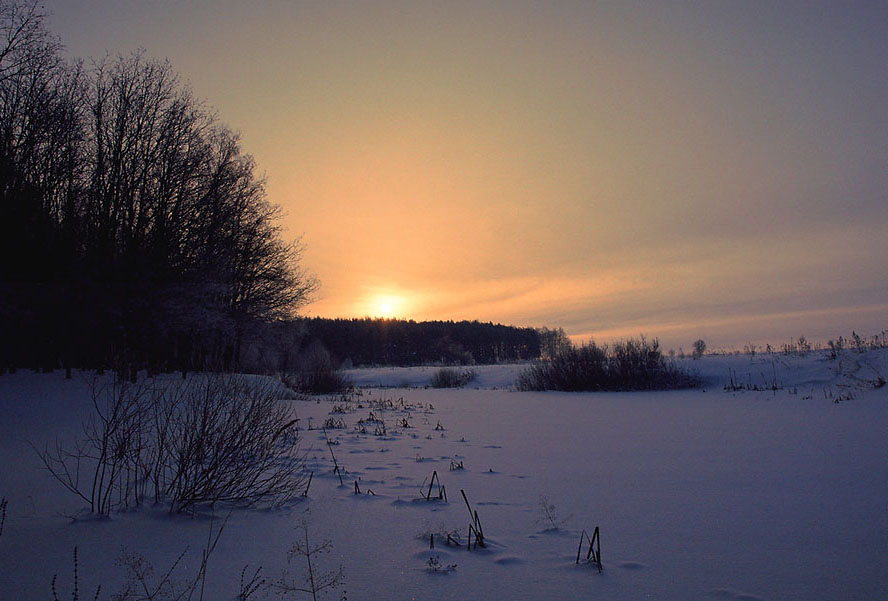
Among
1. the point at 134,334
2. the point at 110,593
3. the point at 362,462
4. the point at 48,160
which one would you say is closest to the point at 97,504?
the point at 110,593

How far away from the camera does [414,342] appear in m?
80.6

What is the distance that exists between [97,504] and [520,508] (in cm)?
322

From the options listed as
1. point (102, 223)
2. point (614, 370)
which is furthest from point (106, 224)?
point (614, 370)

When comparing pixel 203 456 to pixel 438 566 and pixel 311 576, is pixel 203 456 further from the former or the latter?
pixel 438 566

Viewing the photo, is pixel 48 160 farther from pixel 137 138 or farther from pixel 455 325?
pixel 455 325

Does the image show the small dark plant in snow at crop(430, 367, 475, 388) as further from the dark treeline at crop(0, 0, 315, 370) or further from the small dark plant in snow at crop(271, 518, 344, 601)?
the small dark plant in snow at crop(271, 518, 344, 601)

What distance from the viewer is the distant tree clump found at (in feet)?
60.8

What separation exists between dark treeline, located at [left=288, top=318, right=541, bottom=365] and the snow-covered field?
65.8 metres

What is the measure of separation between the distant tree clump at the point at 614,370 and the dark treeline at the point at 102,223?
12552 millimetres

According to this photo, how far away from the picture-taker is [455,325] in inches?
3553

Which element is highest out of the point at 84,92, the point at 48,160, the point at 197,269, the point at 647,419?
the point at 84,92

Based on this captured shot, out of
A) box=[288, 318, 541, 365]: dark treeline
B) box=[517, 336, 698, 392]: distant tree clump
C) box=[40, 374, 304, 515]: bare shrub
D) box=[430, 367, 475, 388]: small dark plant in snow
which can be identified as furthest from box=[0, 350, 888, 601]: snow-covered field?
box=[288, 318, 541, 365]: dark treeline

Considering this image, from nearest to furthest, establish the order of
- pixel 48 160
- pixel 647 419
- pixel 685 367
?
1. pixel 647 419
2. pixel 48 160
3. pixel 685 367

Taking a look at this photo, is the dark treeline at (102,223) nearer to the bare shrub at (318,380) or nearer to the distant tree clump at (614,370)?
the bare shrub at (318,380)
